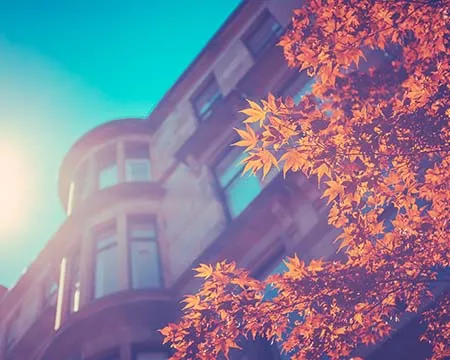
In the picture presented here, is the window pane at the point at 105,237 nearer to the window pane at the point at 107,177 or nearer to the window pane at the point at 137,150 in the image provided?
the window pane at the point at 107,177

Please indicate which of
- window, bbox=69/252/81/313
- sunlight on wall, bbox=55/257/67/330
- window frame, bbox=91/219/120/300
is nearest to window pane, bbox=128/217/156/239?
window frame, bbox=91/219/120/300

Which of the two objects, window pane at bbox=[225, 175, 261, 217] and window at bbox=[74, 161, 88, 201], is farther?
window at bbox=[74, 161, 88, 201]

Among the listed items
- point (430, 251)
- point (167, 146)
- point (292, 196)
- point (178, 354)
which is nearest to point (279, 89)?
point (292, 196)

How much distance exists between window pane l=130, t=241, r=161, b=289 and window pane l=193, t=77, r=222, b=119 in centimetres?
530

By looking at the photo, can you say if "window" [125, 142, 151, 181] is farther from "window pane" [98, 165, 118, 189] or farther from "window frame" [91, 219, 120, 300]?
"window frame" [91, 219, 120, 300]

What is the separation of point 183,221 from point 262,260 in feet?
12.6

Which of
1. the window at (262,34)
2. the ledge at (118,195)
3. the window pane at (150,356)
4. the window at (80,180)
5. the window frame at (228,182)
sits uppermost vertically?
the window at (262,34)

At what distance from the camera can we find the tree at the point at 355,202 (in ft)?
20.0

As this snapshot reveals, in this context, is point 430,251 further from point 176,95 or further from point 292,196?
point 176,95

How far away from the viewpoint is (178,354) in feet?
19.9

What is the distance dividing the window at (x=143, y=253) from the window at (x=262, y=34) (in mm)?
6835

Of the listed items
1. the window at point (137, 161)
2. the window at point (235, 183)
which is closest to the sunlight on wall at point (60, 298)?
Answer: the window at point (137, 161)

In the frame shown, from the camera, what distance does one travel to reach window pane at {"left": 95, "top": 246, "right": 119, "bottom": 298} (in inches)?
523

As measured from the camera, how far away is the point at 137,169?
17.8m
